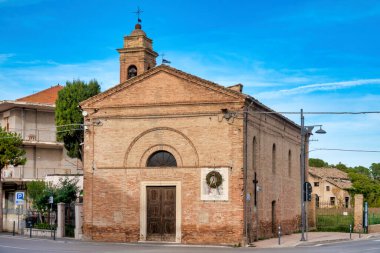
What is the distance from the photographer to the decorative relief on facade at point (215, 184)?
1283 inches

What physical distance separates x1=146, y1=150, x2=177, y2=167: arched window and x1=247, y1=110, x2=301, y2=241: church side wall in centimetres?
413

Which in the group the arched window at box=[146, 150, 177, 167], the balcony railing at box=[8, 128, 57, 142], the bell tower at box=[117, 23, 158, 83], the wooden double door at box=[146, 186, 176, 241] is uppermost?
the bell tower at box=[117, 23, 158, 83]

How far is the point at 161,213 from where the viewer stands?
3391 centimetres

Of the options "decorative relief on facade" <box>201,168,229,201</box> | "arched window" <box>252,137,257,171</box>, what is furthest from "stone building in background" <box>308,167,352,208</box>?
"decorative relief on facade" <box>201,168,229,201</box>

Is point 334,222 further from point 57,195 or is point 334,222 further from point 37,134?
point 37,134

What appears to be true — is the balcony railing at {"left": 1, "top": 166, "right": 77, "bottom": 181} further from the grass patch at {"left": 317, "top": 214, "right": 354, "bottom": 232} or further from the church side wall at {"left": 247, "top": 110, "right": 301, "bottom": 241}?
the grass patch at {"left": 317, "top": 214, "right": 354, "bottom": 232}

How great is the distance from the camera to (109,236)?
34688mm

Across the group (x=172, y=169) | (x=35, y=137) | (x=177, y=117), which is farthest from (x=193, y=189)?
(x=35, y=137)

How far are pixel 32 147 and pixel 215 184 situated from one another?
2431 centimetres

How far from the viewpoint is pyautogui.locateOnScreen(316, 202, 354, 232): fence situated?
46.8 metres

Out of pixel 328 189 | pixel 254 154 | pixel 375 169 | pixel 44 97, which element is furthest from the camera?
pixel 375 169

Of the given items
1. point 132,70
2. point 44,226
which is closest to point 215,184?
point 132,70

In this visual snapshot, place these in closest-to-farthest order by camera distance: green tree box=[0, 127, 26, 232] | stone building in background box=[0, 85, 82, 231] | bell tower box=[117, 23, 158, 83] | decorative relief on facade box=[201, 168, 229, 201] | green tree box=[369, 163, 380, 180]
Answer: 1. decorative relief on facade box=[201, 168, 229, 201]
2. bell tower box=[117, 23, 158, 83]
3. green tree box=[0, 127, 26, 232]
4. stone building in background box=[0, 85, 82, 231]
5. green tree box=[369, 163, 380, 180]

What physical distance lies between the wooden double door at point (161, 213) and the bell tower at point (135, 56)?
9934 millimetres
